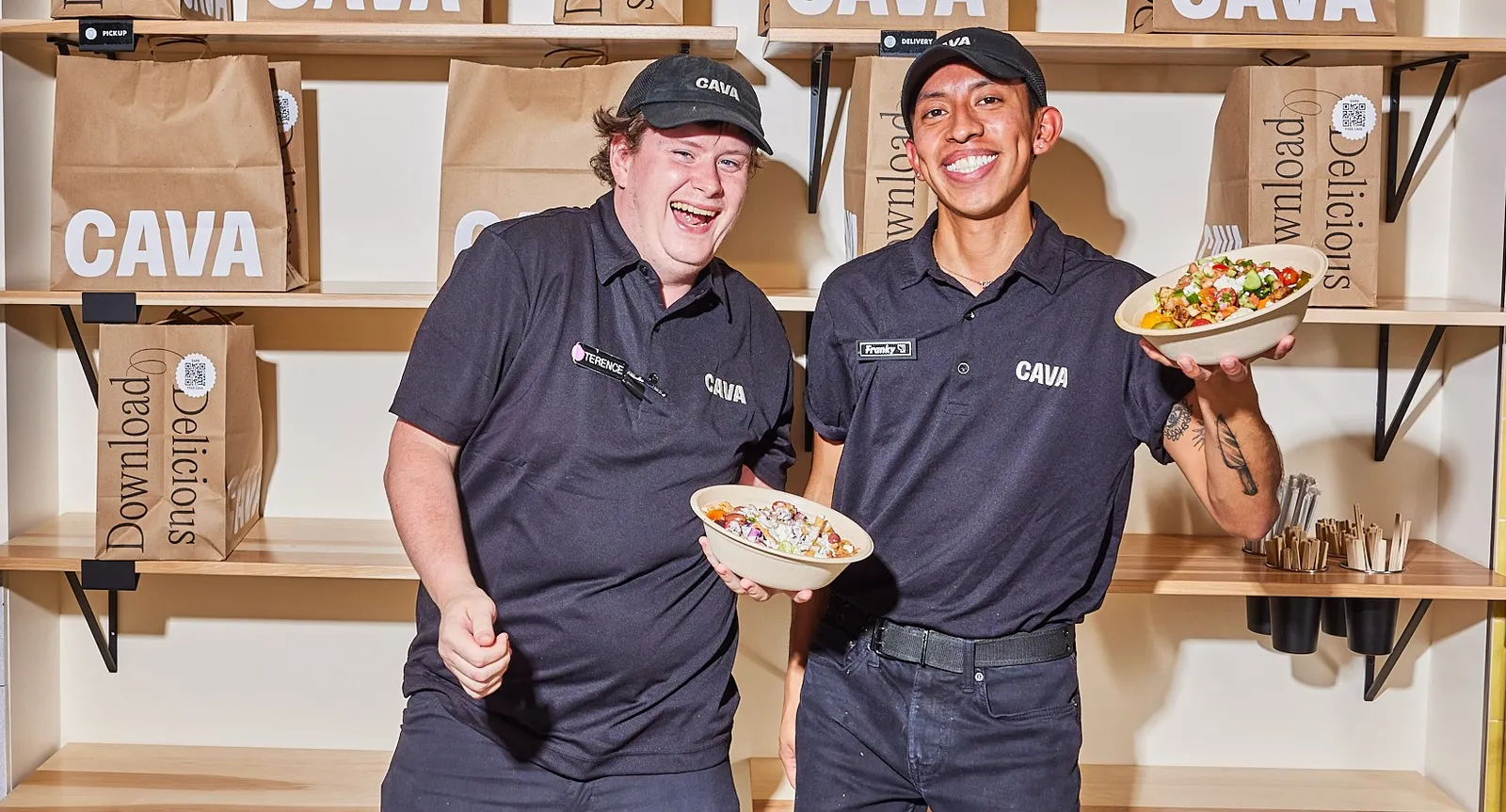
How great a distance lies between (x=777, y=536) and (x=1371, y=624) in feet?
4.47

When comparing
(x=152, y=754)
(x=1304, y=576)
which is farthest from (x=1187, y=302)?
(x=152, y=754)

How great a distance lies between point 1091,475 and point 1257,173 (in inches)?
32.6

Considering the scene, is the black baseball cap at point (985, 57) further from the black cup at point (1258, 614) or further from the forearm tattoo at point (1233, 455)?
the black cup at point (1258, 614)

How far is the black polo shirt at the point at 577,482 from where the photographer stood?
1.63m

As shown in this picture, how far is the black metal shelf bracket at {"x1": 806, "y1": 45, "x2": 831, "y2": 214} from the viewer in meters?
2.33

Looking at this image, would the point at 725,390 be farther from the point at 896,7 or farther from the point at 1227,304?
the point at 896,7

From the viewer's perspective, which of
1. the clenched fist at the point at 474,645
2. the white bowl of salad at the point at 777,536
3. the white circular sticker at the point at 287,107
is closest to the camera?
the clenched fist at the point at 474,645

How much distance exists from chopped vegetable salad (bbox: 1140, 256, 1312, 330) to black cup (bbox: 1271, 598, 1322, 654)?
1.06m

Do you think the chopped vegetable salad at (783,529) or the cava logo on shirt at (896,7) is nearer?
the chopped vegetable salad at (783,529)

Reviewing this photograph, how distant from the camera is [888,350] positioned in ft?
5.65

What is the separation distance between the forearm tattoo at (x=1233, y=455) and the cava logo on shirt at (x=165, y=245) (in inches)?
61.6

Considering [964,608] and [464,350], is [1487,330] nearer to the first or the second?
[964,608]

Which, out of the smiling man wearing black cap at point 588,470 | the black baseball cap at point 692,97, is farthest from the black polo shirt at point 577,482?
the black baseball cap at point 692,97

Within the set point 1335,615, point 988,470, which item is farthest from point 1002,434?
point 1335,615
